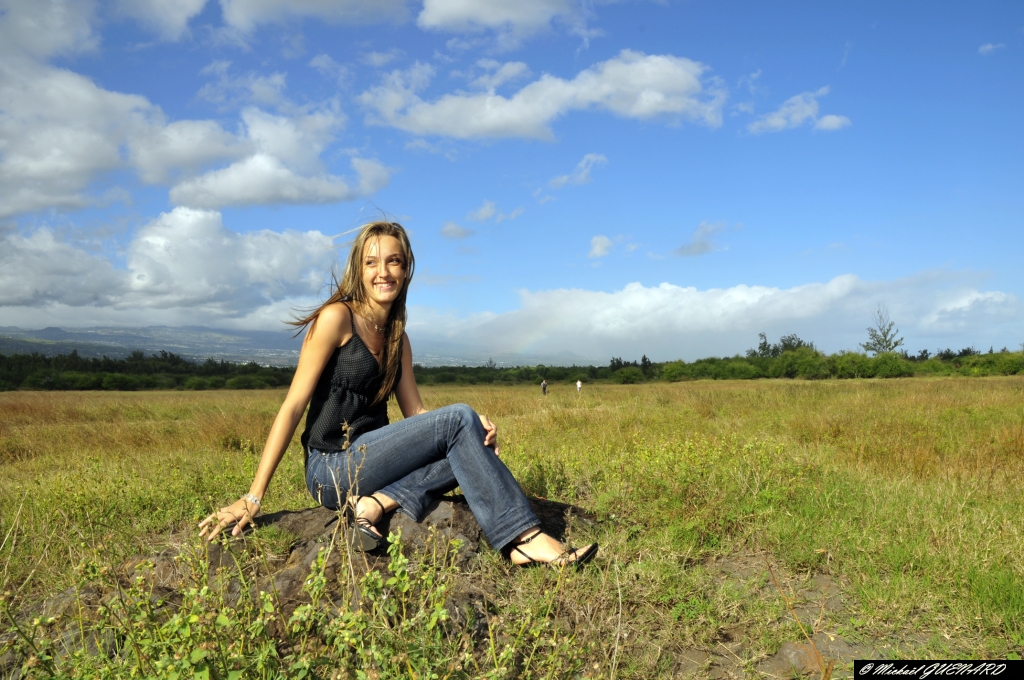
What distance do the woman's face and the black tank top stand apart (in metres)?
0.21

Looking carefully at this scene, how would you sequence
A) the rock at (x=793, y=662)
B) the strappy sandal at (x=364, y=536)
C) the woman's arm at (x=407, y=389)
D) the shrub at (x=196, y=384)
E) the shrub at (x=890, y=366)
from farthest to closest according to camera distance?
1. the shrub at (x=196, y=384)
2. the shrub at (x=890, y=366)
3. the woman's arm at (x=407, y=389)
4. the strappy sandal at (x=364, y=536)
5. the rock at (x=793, y=662)

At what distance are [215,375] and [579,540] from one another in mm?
48152

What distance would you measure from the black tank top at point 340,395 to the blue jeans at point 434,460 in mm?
109

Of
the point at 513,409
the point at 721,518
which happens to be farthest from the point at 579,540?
the point at 513,409

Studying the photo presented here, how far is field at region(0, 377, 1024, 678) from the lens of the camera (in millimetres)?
2994

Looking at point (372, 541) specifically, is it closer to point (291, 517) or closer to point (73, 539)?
point (291, 517)

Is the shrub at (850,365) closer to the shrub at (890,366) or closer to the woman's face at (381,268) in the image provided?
the shrub at (890,366)

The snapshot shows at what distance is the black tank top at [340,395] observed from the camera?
3.60m

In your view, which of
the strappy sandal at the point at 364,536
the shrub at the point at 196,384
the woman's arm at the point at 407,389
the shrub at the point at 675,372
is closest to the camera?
the strappy sandal at the point at 364,536

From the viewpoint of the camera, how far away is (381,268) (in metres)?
3.70

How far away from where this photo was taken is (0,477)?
679 centimetres

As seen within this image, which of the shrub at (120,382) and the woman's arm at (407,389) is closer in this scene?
the woman's arm at (407,389)

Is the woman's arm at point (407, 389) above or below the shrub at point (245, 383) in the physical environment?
above

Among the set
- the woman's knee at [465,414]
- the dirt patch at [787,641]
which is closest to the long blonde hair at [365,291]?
the woman's knee at [465,414]
